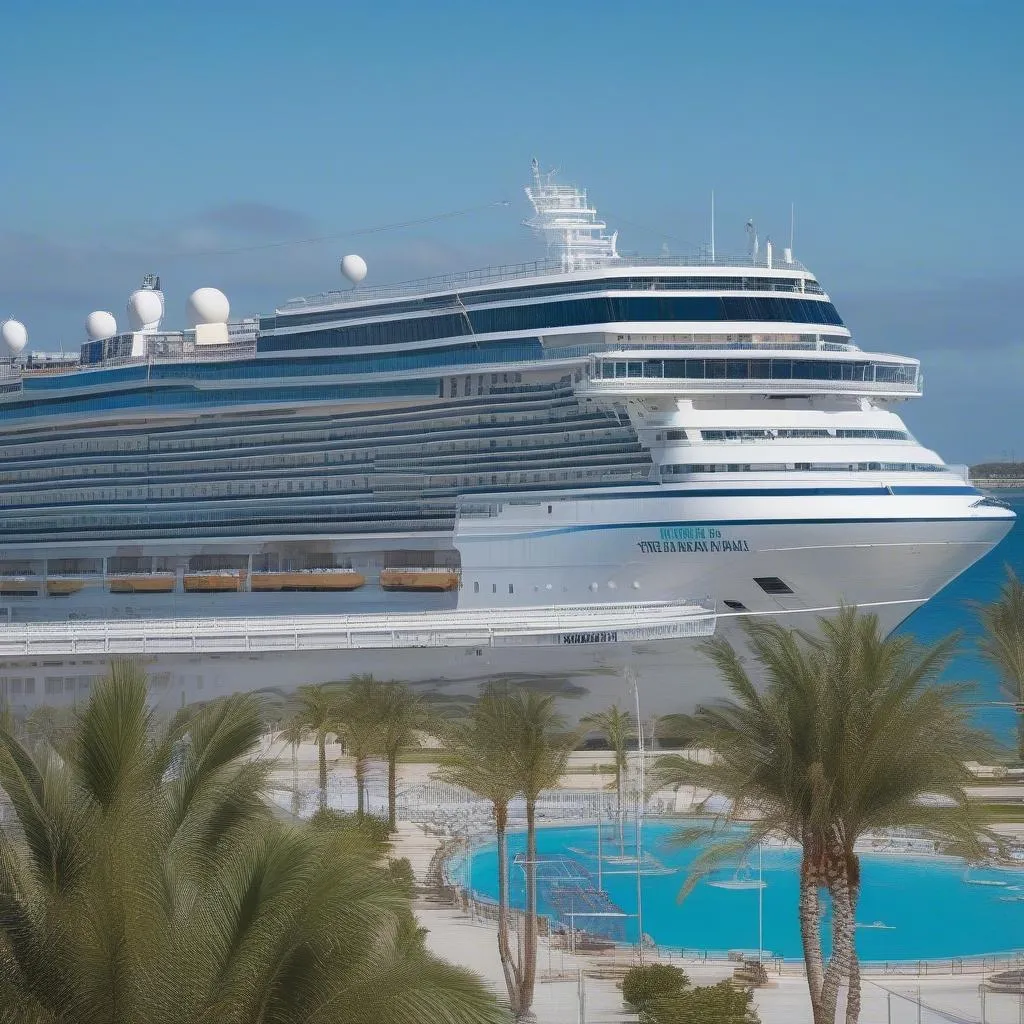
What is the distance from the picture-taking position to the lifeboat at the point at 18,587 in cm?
5906

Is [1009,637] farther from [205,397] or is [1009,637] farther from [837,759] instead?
[837,759]

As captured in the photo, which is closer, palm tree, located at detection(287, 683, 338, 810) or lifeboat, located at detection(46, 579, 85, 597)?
palm tree, located at detection(287, 683, 338, 810)

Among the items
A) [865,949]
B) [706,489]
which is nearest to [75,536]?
[706,489]

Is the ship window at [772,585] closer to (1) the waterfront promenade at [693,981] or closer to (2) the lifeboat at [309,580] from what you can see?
(2) the lifeboat at [309,580]

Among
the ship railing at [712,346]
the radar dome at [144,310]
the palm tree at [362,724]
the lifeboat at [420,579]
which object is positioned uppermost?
the radar dome at [144,310]

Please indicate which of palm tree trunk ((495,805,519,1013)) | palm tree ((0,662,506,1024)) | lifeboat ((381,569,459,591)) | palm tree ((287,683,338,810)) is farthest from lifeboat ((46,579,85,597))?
palm tree ((0,662,506,1024))

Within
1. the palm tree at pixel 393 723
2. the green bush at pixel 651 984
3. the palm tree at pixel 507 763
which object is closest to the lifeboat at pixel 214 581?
the palm tree at pixel 393 723

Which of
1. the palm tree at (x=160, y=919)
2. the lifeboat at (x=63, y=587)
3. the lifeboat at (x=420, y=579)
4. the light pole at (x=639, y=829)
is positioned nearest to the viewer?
the palm tree at (x=160, y=919)

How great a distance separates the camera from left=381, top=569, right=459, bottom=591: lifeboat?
1871 inches

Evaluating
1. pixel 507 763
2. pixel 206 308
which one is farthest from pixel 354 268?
pixel 507 763

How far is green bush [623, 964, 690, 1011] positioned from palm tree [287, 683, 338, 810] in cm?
1329

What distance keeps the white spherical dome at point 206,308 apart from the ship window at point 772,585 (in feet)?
77.0

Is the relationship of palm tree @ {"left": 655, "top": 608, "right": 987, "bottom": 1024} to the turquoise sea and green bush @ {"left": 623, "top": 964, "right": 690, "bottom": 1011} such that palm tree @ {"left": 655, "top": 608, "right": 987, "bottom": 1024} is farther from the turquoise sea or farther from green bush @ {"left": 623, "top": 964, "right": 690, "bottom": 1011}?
the turquoise sea

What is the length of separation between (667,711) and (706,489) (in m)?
5.89
